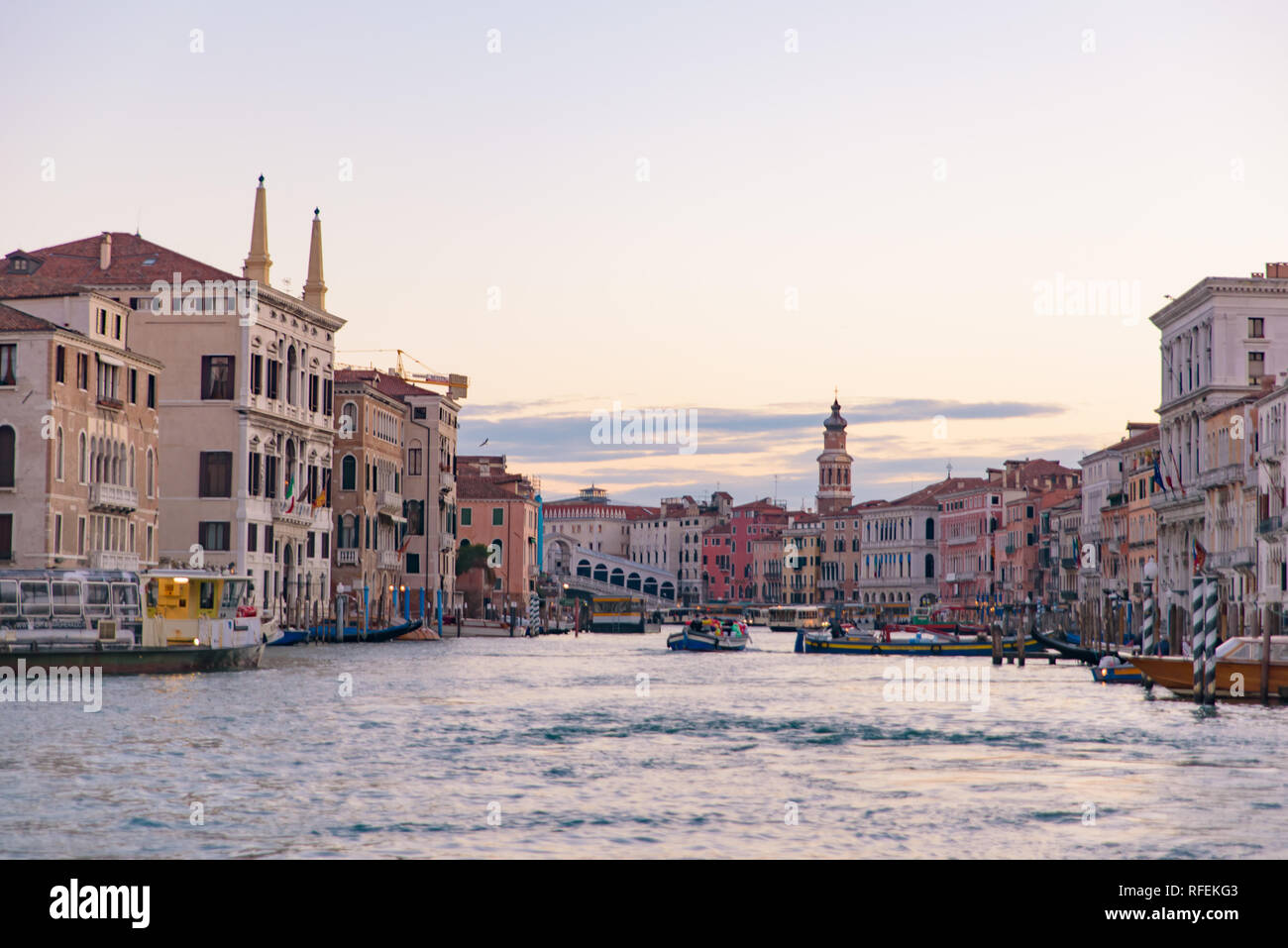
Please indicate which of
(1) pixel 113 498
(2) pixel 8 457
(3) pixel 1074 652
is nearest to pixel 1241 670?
(3) pixel 1074 652

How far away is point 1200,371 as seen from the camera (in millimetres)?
59938

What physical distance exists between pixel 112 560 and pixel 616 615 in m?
60.6

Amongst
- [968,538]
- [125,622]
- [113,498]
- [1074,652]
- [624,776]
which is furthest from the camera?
[968,538]

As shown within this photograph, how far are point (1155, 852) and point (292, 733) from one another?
41.6 ft

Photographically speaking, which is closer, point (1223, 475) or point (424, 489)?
point (1223, 475)

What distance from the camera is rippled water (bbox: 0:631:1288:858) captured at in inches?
514

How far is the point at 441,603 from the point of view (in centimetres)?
8044

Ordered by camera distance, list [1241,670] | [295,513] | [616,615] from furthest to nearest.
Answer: [616,615] < [295,513] < [1241,670]

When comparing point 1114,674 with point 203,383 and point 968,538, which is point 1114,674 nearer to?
point 203,383

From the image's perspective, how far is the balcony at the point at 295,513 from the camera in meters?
58.5

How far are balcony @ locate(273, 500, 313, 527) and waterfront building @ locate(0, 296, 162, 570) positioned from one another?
11.9 m

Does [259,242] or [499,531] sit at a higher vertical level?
[259,242]

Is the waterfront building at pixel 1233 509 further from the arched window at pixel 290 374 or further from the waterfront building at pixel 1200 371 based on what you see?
the arched window at pixel 290 374
